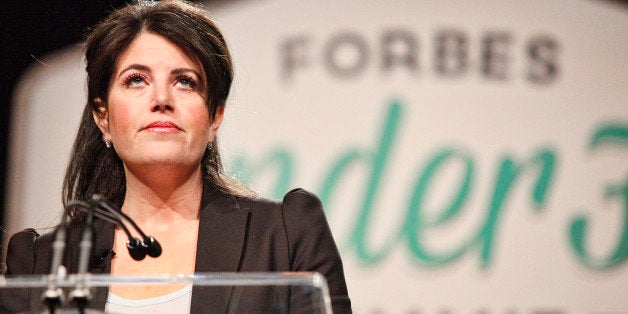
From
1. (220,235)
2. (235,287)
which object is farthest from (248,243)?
(235,287)

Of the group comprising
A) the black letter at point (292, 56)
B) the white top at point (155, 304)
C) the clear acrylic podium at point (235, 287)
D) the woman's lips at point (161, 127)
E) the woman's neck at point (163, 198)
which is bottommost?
the white top at point (155, 304)

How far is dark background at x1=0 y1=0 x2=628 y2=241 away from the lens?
2615mm

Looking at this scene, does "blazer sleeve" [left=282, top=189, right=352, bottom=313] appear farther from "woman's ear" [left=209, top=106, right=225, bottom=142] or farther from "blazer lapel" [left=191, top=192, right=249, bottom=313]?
"woman's ear" [left=209, top=106, right=225, bottom=142]

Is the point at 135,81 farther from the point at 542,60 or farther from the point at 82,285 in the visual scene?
the point at 542,60

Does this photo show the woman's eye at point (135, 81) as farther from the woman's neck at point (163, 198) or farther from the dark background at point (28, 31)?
the dark background at point (28, 31)

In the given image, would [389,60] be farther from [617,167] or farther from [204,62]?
[204,62]

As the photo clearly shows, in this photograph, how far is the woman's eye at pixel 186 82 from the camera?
1473 millimetres

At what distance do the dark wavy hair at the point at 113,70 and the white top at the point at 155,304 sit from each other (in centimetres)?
47

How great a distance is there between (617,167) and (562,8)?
52cm

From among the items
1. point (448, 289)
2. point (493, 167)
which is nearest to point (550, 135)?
point (493, 167)

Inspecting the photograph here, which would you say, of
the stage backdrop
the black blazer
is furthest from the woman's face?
the stage backdrop

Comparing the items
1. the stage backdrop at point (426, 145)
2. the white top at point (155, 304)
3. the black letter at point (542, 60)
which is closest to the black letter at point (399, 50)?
the stage backdrop at point (426, 145)

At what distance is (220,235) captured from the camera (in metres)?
1.45

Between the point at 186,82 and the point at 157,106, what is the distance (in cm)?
8
